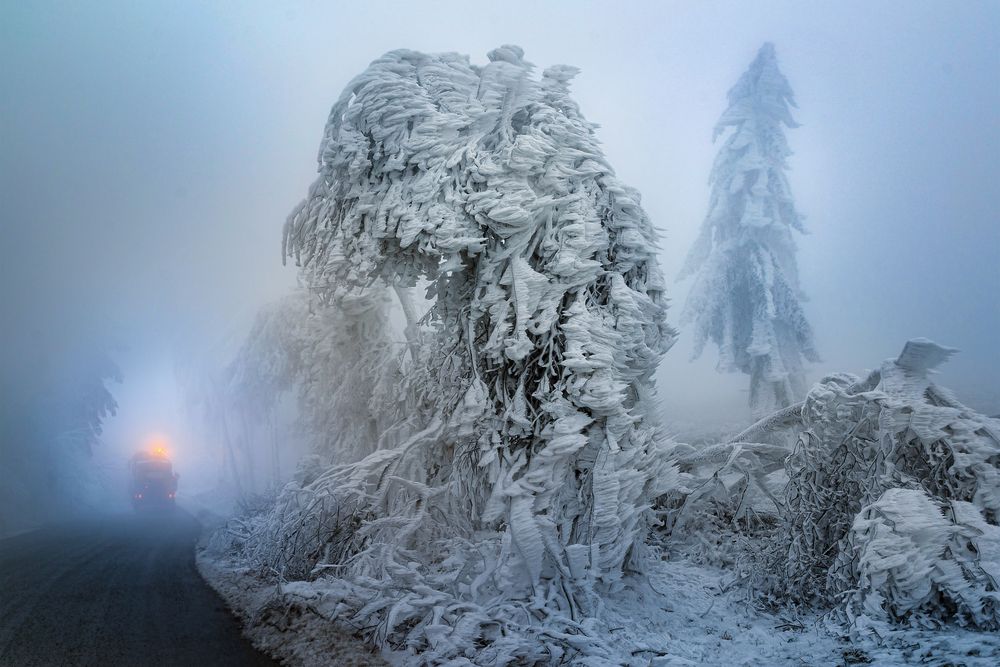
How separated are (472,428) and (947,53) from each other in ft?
11.5

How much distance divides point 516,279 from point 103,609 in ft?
8.00

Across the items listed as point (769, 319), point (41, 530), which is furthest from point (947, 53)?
point (41, 530)

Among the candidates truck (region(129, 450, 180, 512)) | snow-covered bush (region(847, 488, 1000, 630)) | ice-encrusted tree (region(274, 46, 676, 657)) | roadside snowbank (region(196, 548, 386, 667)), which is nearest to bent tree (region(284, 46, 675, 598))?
ice-encrusted tree (region(274, 46, 676, 657))

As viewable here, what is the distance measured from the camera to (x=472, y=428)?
10.4ft

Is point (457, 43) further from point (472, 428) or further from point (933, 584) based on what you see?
point (933, 584)

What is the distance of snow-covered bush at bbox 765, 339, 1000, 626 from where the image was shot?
8.16 feet

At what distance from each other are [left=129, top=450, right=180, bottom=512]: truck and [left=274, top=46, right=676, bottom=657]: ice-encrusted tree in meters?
2.48

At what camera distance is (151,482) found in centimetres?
473

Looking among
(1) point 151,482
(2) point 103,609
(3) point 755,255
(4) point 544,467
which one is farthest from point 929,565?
(1) point 151,482

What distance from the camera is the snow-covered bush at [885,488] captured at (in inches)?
98.0

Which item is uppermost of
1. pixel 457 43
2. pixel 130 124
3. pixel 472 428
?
pixel 457 43

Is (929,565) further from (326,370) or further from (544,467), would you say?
(326,370)

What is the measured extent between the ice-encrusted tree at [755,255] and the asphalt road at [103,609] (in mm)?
3669

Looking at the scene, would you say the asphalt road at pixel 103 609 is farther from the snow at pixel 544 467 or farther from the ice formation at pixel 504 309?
the ice formation at pixel 504 309
